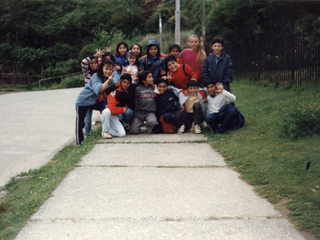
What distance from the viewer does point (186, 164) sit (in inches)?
190

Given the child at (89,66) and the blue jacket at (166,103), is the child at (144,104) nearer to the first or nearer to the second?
the blue jacket at (166,103)

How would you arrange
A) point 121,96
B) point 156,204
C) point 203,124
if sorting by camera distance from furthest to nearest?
point 203,124
point 121,96
point 156,204

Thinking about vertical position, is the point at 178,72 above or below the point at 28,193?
above

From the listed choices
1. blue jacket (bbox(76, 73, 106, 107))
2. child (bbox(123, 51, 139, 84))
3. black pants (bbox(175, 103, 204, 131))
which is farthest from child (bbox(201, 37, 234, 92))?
blue jacket (bbox(76, 73, 106, 107))

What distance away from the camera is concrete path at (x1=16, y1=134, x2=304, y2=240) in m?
2.90

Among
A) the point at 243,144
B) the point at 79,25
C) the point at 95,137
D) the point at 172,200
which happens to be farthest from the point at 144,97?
the point at 79,25

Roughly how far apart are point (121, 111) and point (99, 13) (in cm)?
5357

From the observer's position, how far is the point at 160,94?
7.10 meters

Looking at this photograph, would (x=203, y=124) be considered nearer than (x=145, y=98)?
No

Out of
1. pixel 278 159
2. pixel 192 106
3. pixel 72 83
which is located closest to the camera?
pixel 278 159

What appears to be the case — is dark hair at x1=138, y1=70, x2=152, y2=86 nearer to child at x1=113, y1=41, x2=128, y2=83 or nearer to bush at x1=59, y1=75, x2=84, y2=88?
child at x1=113, y1=41, x2=128, y2=83

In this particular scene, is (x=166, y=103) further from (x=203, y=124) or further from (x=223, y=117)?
(x=223, y=117)

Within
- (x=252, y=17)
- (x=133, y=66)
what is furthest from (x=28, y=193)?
(x=252, y=17)

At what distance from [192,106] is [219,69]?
939 millimetres
